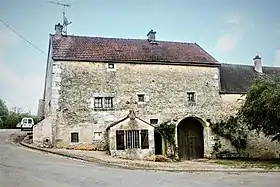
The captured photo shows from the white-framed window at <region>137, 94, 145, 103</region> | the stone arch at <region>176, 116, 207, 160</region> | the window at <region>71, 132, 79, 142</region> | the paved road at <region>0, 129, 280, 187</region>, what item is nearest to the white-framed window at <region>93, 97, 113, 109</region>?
the white-framed window at <region>137, 94, 145, 103</region>

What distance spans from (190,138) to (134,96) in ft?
19.4

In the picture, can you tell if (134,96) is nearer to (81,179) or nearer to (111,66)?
(111,66)

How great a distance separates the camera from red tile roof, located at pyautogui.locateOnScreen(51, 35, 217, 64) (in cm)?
2569

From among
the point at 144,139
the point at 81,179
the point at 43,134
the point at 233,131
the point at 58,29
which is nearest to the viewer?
the point at 81,179

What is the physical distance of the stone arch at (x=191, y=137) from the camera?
90.3 ft

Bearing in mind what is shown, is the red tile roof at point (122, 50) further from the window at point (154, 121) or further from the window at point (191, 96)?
the window at point (154, 121)

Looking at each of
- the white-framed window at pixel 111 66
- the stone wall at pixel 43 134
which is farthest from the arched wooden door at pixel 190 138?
the stone wall at pixel 43 134

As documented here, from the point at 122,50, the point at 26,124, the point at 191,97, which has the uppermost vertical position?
the point at 122,50

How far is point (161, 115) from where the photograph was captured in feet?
86.7

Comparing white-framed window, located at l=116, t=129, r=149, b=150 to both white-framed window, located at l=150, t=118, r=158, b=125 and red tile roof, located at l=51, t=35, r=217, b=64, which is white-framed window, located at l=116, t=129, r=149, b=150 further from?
red tile roof, located at l=51, t=35, r=217, b=64

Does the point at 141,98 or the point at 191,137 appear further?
the point at 191,137

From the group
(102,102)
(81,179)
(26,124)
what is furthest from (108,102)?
(26,124)

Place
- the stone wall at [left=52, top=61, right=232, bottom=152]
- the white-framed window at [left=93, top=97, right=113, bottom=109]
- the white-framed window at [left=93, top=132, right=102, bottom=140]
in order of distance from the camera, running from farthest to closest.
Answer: the white-framed window at [left=93, top=97, right=113, bottom=109] < the white-framed window at [left=93, top=132, right=102, bottom=140] < the stone wall at [left=52, top=61, right=232, bottom=152]

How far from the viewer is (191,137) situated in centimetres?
2808
